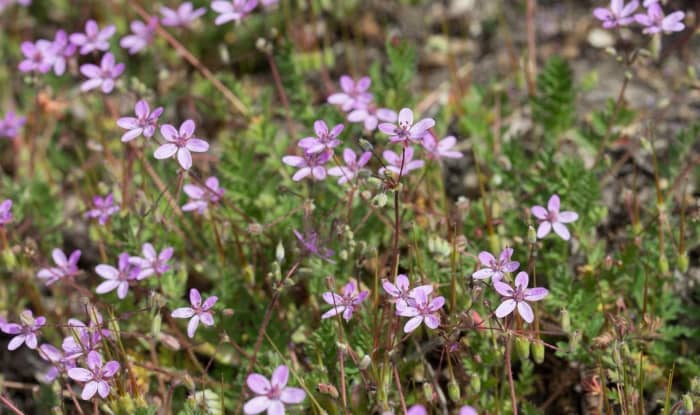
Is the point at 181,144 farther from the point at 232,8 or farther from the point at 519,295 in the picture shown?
the point at 519,295

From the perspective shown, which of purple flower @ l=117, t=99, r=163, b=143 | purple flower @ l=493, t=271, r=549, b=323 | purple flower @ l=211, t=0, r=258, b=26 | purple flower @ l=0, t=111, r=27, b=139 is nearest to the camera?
purple flower @ l=493, t=271, r=549, b=323

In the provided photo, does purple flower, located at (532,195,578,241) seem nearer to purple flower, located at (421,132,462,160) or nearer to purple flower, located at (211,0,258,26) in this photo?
purple flower, located at (421,132,462,160)

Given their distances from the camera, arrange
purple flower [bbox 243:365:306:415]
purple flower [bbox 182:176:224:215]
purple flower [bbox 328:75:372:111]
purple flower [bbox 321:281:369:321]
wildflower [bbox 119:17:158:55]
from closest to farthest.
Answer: purple flower [bbox 243:365:306:415], purple flower [bbox 321:281:369:321], purple flower [bbox 182:176:224:215], purple flower [bbox 328:75:372:111], wildflower [bbox 119:17:158:55]

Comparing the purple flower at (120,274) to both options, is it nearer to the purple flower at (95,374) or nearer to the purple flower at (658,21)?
the purple flower at (95,374)

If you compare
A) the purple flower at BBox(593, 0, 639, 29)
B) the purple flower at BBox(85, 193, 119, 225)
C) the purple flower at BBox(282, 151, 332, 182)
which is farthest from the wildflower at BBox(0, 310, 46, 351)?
the purple flower at BBox(593, 0, 639, 29)

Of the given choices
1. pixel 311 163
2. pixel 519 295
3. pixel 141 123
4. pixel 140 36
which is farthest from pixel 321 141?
pixel 140 36

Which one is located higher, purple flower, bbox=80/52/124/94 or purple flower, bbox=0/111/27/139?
purple flower, bbox=80/52/124/94
